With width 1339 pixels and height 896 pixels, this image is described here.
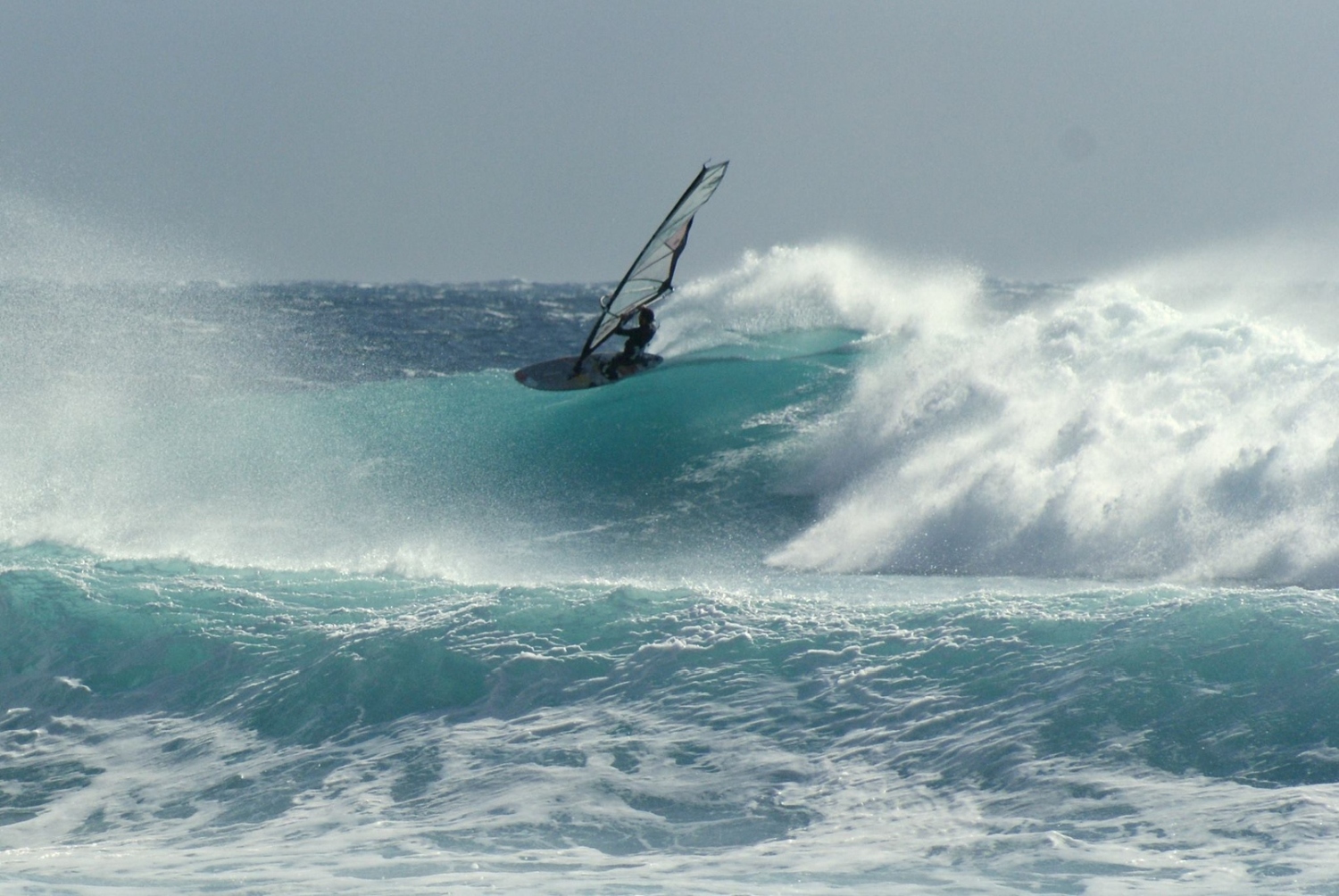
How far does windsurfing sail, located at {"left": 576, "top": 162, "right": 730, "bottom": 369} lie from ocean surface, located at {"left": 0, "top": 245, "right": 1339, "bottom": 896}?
224 cm

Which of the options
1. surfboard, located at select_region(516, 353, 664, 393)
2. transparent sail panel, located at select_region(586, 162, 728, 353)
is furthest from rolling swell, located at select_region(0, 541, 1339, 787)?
transparent sail panel, located at select_region(586, 162, 728, 353)

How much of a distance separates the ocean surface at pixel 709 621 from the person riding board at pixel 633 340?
5.73ft

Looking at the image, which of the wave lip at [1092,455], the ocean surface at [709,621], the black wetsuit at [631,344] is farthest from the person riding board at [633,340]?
the wave lip at [1092,455]

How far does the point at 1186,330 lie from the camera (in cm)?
1525

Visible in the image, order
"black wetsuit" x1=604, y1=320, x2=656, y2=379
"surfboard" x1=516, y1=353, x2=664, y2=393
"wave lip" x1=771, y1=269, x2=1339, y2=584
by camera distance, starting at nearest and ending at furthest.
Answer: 1. "black wetsuit" x1=604, y1=320, x2=656, y2=379
2. "surfboard" x1=516, y1=353, x2=664, y2=393
3. "wave lip" x1=771, y1=269, x2=1339, y2=584

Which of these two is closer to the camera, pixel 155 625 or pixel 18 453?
pixel 155 625

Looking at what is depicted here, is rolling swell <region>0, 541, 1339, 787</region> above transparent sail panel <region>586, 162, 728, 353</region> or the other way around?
the other way around

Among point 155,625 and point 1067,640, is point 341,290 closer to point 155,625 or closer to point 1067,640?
point 155,625

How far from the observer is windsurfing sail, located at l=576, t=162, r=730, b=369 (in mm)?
9859

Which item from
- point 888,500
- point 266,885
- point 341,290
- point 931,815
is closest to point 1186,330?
point 888,500

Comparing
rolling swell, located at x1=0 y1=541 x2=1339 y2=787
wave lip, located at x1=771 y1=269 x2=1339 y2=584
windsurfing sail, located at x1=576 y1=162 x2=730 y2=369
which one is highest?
windsurfing sail, located at x1=576 y1=162 x2=730 y2=369

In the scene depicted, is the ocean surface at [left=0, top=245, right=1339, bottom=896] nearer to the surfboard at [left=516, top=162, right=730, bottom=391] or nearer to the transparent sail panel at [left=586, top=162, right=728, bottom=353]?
the surfboard at [left=516, top=162, right=730, bottom=391]

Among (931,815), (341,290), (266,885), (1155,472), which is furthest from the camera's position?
(341,290)

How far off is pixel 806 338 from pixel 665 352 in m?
2.48
